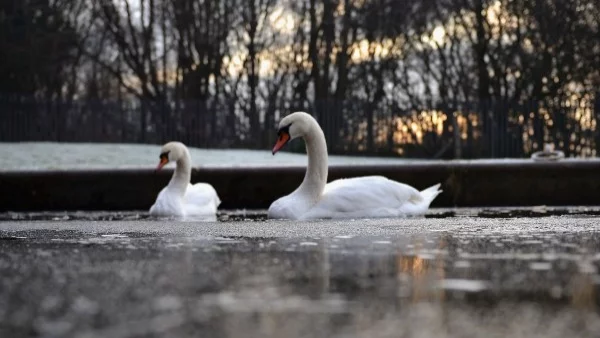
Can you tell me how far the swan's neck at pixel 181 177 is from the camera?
14.5m

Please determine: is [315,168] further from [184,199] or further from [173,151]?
[173,151]

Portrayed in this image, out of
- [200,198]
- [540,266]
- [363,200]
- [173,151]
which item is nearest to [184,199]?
[200,198]

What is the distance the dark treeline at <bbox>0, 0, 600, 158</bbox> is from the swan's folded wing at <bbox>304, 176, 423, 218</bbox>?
70.1 ft

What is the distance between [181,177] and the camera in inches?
583

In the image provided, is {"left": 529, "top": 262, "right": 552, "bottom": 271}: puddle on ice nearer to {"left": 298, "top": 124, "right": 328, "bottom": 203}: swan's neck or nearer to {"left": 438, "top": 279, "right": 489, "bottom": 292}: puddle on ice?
{"left": 438, "top": 279, "right": 489, "bottom": 292}: puddle on ice

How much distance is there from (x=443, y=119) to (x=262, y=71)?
27.3 feet

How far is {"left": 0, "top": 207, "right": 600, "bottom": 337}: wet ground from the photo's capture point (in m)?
3.24

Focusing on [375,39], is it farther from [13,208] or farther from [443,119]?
[13,208]

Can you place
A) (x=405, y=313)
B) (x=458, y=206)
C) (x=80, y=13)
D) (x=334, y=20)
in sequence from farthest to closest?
(x=80, y=13) → (x=334, y=20) → (x=458, y=206) → (x=405, y=313)

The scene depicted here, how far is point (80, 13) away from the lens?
43.6 m

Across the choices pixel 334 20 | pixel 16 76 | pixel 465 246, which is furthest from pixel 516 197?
pixel 16 76

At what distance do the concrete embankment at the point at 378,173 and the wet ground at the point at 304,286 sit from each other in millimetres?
8320

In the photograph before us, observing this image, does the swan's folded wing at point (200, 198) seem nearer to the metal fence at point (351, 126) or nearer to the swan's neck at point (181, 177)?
the swan's neck at point (181, 177)

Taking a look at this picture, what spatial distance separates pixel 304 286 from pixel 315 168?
801cm
